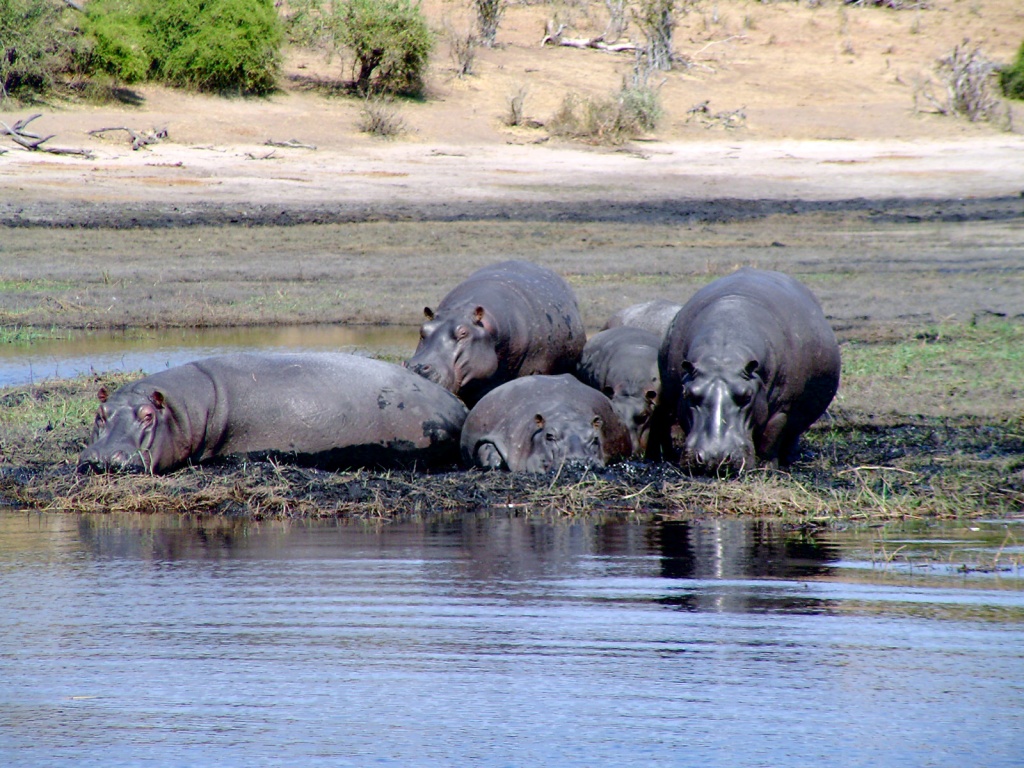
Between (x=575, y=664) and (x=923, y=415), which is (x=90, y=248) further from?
(x=575, y=664)

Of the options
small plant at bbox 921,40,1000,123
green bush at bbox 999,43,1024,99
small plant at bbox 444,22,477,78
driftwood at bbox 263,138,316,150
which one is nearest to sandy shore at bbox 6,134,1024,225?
driftwood at bbox 263,138,316,150

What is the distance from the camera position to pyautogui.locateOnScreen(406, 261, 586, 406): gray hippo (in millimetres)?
9875

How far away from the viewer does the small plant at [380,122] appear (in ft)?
87.6

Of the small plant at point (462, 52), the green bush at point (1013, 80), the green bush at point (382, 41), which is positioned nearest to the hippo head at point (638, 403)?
the green bush at point (382, 41)

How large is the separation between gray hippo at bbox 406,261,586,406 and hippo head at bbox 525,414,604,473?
151 cm

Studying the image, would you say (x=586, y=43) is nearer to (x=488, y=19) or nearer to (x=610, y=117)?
(x=488, y=19)

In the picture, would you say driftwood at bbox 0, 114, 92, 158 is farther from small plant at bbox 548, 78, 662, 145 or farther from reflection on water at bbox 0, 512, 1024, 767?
reflection on water at bbox 0, 512, 1024, 767

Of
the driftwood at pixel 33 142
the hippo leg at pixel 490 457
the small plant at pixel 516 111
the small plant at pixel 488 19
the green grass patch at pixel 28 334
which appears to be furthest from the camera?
the small plant at pixel 488 19

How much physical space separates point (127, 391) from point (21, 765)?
188 inches

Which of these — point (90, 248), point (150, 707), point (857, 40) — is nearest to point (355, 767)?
point (150, 707)

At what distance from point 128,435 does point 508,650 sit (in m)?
4.03

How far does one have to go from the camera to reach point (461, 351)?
9906 millimetres

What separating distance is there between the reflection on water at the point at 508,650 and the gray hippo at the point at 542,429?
55.0 inches

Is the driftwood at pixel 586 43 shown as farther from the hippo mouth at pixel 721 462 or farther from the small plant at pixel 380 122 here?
the hippo mouth at pixel 721 462
